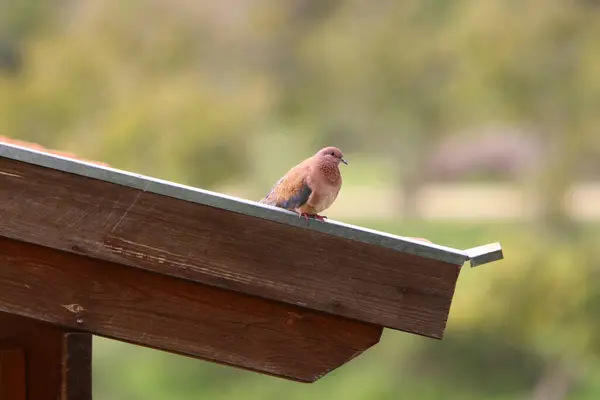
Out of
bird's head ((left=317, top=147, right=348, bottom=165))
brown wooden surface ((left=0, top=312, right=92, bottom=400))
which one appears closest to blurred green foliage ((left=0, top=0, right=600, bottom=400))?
bird's head ((left=317, top=147, right=348, bottom=165))

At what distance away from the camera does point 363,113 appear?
236 inches

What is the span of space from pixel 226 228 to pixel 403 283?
7.7 inches

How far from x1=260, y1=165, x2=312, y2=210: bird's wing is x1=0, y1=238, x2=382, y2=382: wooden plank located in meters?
0.24

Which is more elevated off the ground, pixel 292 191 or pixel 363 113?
pixel 363 113

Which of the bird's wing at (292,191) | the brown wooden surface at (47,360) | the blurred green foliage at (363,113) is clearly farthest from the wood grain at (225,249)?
the blurred green foliage at (363,113)

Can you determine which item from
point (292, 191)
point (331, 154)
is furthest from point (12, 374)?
point (331, 154)

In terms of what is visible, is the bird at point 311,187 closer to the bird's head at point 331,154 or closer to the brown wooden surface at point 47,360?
the bird's head at point 331,154

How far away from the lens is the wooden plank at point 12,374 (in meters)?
0.95

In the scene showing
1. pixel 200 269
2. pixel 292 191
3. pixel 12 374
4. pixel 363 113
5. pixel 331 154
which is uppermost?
pixel 363 113

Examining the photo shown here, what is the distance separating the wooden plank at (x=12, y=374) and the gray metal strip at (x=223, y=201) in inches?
8.6

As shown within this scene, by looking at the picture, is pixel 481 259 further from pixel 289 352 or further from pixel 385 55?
pixel 385 55

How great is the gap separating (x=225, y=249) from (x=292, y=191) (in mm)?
317

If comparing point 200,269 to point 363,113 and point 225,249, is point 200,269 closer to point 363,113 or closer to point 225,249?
point 225,249

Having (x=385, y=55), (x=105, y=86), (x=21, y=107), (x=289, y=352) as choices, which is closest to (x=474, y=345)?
(x=385, y=55)
